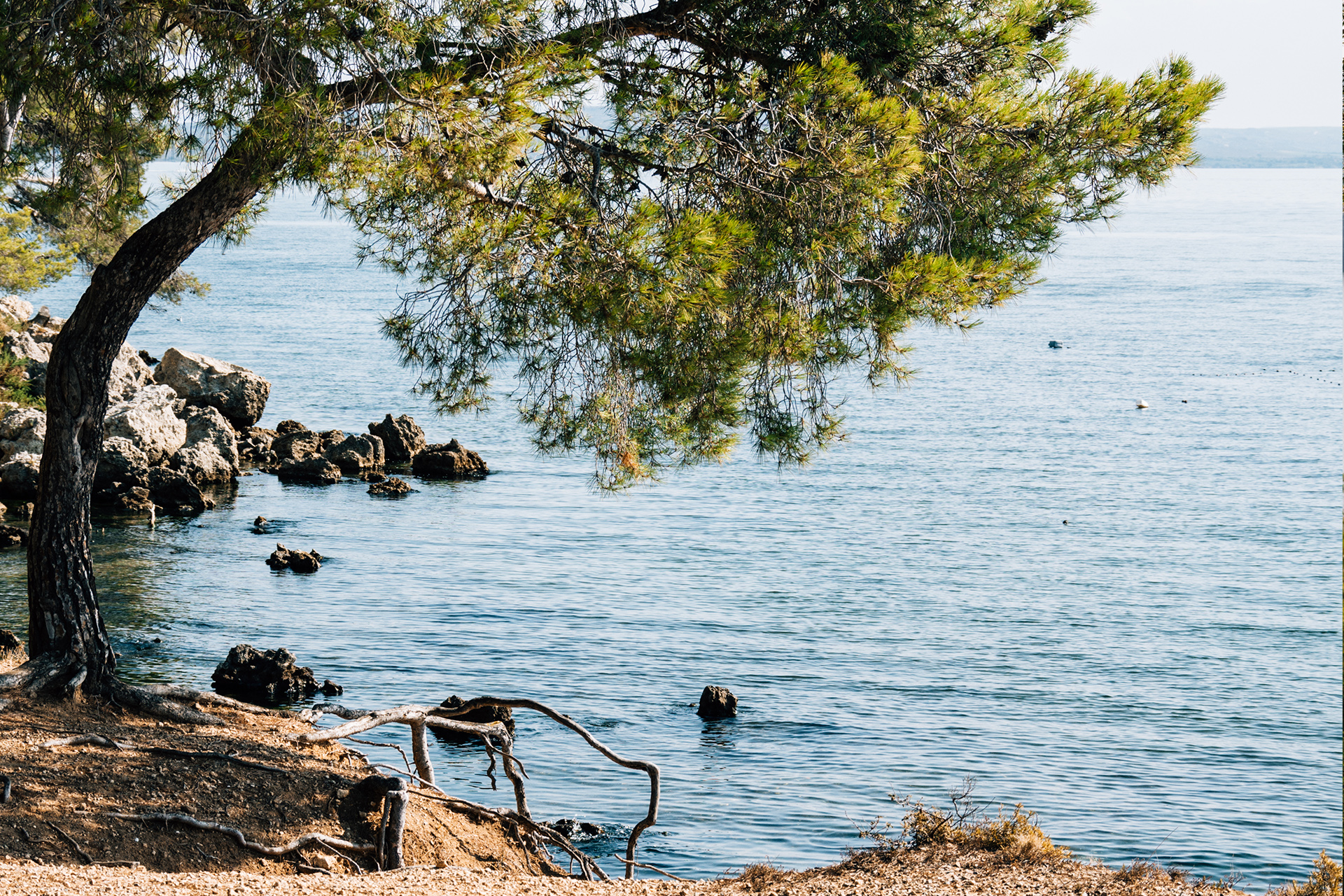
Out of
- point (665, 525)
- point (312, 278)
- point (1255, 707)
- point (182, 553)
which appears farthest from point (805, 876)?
point (312, 278)

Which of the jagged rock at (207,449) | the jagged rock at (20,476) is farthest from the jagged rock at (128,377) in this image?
the jagged rock at (20,476)

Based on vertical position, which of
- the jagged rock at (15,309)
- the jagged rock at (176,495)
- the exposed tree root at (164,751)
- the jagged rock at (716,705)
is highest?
the jagged rock at (15,309)

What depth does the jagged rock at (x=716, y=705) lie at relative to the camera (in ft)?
60.3

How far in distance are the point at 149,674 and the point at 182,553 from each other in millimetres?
8374

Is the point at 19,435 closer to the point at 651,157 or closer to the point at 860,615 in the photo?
the point at 860,615

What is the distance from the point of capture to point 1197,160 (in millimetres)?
9109

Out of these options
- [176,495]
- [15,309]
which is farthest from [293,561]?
[15,309]

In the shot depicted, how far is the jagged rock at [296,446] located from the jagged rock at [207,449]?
5.31ft

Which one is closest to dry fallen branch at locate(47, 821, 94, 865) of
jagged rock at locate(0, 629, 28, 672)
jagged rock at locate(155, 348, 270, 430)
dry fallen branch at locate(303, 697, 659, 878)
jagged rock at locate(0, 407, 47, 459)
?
dry fallen branch at locate(303, 697, 659, 878)

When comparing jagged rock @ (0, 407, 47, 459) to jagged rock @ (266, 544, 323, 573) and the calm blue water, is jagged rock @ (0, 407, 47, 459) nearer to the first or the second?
the calm blue water

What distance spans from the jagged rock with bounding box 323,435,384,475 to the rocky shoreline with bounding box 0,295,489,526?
0.10 ft

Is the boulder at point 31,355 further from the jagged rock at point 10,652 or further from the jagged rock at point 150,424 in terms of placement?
the jagged rock at point 10,652

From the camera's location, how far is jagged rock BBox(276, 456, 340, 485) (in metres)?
33.8

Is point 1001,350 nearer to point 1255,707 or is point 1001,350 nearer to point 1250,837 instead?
point 1255,707
